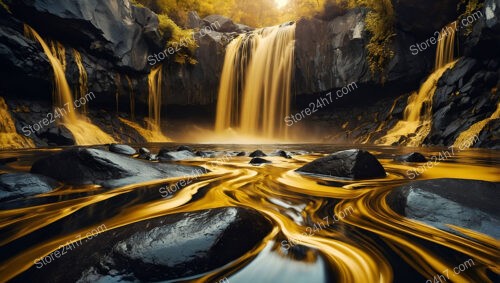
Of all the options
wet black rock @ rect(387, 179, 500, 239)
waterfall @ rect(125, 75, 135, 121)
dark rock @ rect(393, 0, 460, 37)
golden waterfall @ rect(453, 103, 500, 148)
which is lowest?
wet black rock @ rect(387, 179, 500, 239)

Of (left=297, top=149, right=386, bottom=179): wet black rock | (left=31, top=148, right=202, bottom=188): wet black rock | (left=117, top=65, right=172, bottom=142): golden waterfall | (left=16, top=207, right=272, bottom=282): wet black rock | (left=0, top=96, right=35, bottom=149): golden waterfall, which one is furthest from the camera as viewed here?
(left=117, top=65, right=172, bottom=142): golden waterfall

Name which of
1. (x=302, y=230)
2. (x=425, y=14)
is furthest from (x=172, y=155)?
(x=425, y=14)

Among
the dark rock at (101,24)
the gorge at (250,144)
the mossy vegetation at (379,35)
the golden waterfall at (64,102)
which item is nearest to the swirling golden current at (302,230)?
the gorge at (250,144)

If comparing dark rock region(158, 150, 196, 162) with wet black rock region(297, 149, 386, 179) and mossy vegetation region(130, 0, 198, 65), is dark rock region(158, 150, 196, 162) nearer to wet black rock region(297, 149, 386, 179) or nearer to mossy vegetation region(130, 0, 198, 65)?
wet black rock region(297, 149, 386, 179)

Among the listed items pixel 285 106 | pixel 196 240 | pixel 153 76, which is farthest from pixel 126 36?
pixel 196 240

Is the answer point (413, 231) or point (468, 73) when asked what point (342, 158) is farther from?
point (468, 73)

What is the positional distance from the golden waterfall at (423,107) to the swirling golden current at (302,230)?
33.5 feet

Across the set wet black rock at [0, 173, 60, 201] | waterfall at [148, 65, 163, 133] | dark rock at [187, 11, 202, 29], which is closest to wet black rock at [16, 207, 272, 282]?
wet black rock at [0, 173, 60, 201]

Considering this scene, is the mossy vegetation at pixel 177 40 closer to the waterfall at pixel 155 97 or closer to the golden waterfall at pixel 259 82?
the waterfall at pixel 155 97

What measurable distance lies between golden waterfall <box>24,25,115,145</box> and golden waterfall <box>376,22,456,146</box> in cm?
1308

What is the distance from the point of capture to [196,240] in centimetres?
123

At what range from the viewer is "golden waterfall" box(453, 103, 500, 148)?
8598 millimetres

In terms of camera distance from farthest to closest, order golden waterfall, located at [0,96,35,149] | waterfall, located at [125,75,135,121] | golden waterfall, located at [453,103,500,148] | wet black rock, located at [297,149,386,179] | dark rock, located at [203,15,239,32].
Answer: dark rock, located at [203,15,239,32] → waterfall, located at [125,75,135,121] → golden waterfall, located at [0,96,35,149] → golden waterfall, located at [453,103,500,148] → wet black rock, located at [297,149,386,179]

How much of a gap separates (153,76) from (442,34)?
14.5m
